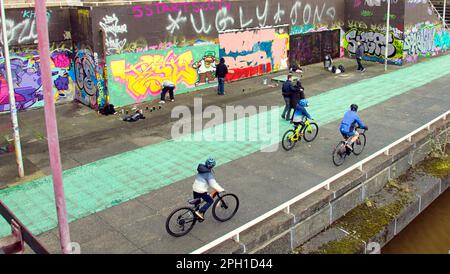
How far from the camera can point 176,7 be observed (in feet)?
60.2

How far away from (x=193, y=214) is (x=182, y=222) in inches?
10.3

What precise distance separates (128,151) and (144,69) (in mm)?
5685

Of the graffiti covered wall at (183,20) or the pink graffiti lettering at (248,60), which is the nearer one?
the graffiti covered wall at (183,20)

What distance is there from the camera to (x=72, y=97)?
18266 mm

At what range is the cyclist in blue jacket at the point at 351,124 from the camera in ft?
37.6

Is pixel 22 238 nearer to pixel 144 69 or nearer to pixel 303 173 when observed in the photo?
pixel 303 173

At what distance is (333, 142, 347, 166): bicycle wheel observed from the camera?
451 inches

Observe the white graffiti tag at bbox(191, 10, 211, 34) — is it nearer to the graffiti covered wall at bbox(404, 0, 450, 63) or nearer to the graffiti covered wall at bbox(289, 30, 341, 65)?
the graffiti covered wall at bbox(289, 30, 341, 65)

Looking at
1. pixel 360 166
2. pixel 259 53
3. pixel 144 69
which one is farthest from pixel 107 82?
pixel 360 166

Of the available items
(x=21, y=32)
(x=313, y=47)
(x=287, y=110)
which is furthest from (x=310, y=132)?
(x=313, y=47)

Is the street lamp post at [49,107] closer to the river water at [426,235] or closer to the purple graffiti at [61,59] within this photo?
the river water at [426,235]

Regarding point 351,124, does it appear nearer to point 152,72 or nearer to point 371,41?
point 152,72

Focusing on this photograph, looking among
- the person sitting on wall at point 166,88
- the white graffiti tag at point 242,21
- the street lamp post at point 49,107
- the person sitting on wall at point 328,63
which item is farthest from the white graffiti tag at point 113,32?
the person sitting on wall at point 328,63

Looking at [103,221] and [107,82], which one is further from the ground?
[107,82]
